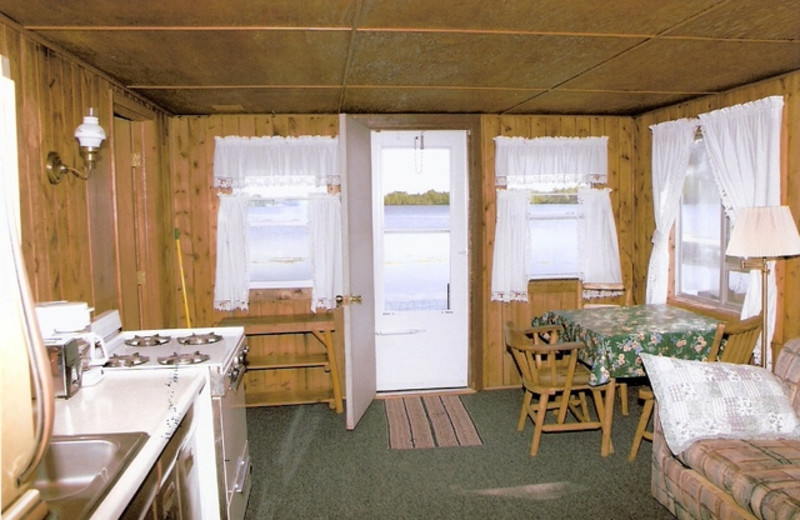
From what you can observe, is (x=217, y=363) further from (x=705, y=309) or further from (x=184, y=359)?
(x=705, y=309)

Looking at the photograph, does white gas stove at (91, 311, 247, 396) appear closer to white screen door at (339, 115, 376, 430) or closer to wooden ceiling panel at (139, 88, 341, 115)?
white screen door at (339, 115, 376, 430)

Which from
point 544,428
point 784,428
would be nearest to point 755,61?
point 784,428

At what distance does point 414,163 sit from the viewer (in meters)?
4.66

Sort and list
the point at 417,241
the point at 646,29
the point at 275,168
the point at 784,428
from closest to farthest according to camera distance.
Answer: the point at 646,29 → the point at 784,428 → the point at 275,168 → the point at 417,241

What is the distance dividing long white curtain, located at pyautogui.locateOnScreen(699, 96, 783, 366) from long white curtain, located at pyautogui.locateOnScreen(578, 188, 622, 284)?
980 millimetres

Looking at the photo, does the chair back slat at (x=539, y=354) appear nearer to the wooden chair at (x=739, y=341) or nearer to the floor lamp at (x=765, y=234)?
the wooden chair at (x=739, y=341)

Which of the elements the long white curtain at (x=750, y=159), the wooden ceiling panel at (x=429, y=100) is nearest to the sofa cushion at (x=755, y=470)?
the long white curtain at (x=750, y=159)

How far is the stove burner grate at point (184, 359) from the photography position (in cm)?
237

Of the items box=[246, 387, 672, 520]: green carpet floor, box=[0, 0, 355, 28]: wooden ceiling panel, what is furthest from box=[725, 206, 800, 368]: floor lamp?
box=[0, 0, 355, 28]: wooden ceiling panel

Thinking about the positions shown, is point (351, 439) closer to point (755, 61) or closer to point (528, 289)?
Answer: point (528, 289)

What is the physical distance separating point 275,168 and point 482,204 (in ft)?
5.28

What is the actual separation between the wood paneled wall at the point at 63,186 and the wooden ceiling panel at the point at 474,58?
1319 millimetres

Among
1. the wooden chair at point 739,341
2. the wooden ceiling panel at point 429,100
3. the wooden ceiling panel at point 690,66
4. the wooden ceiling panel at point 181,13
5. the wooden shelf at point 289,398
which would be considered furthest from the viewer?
the wooden shelf at point 289,398

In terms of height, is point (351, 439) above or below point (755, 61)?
below
